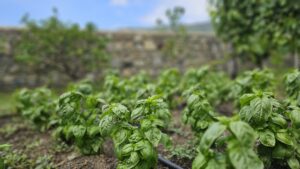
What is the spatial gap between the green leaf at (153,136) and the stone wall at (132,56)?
17.1 feet

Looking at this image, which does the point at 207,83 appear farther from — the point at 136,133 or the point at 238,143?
the point at 238,143

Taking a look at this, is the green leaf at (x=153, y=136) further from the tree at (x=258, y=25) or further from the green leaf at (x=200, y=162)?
the tree at (x=258, y=25)

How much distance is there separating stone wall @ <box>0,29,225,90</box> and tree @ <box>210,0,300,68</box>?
168 cm

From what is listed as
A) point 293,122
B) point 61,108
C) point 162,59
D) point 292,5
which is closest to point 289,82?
point 293,122

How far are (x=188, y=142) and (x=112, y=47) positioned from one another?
4858 millimetres

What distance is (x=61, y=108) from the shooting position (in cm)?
246

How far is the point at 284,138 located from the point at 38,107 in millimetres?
2399

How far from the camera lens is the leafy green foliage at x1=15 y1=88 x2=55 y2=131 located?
342 cm

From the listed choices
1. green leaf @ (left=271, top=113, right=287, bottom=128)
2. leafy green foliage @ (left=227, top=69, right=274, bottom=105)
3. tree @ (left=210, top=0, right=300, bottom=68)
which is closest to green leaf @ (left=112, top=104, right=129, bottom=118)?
green leaf @ (left=271, top=113, right=287, bottom=128)

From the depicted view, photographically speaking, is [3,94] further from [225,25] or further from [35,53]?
[225,25]

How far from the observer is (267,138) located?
1924 mm

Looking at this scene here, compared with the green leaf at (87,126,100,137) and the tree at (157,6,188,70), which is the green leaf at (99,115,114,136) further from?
the tree at (157,6,188,70)

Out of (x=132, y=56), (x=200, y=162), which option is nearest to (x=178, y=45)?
(x=132, y=56)

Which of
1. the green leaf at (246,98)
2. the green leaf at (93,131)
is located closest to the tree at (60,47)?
the green leaf at (93,131)
